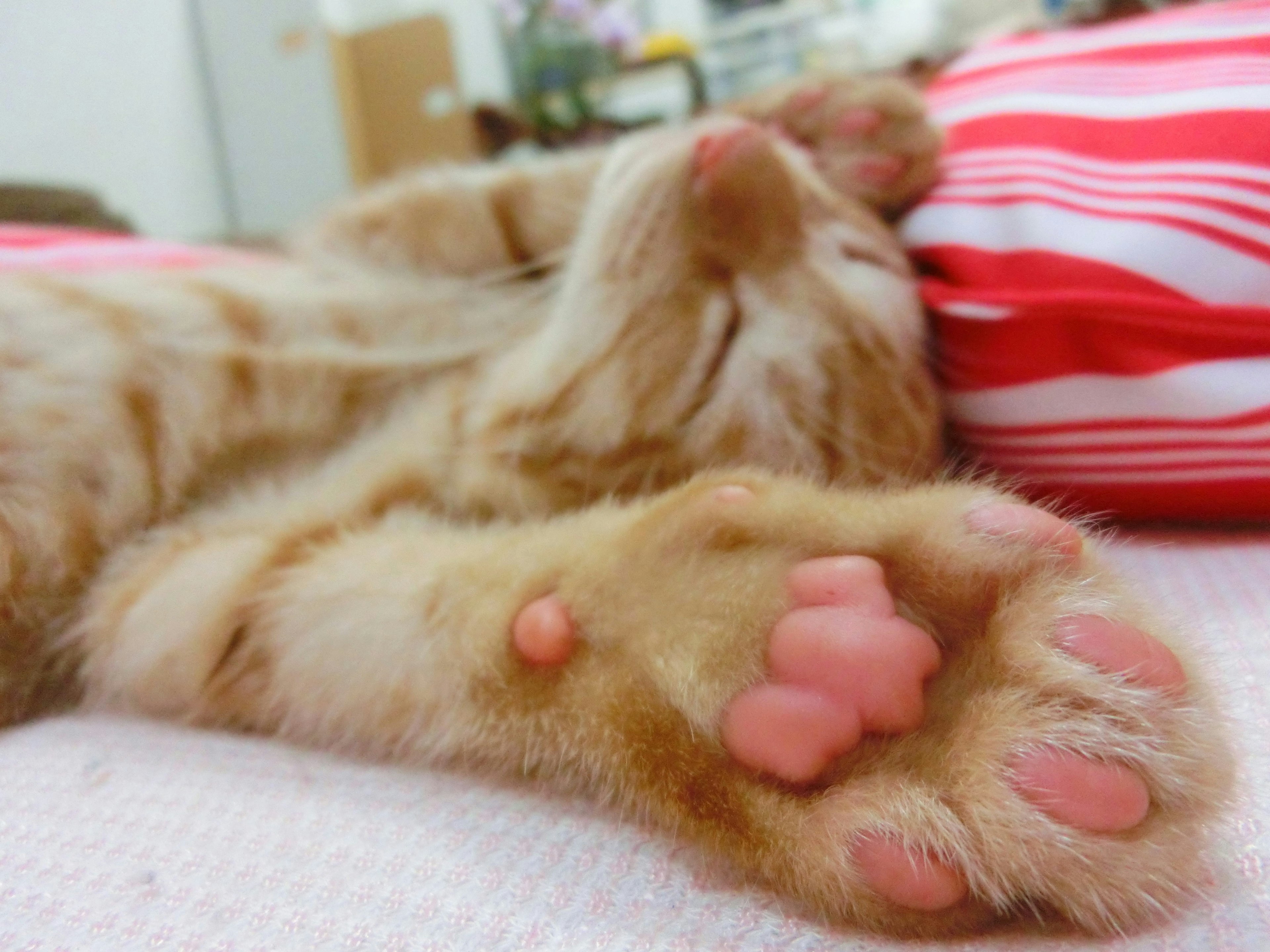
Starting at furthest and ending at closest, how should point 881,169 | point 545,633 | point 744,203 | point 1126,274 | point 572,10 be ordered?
point 572,10, point 881,169, point 744,203, point 1126,274, point 545,633

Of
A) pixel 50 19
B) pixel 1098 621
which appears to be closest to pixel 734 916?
pixel 1098 621

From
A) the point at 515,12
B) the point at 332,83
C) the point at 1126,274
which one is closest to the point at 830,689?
the point at 1126,274

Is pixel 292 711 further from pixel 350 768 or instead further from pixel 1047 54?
pixel 1047 54

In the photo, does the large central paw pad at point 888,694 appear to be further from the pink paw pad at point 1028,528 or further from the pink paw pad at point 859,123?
the pink paw pad at point 859,123

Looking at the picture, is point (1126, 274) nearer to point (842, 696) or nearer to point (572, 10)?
point (842, 696)

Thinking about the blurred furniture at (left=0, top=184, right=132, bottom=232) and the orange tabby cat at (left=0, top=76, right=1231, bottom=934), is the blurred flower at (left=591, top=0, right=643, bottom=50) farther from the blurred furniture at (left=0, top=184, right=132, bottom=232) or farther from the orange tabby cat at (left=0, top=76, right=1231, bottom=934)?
the orange tabby cat at (left=0, top=76, right=1231, bottom=934)

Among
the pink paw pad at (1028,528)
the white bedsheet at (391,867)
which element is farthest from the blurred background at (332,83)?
the pink paw pad at (1028,528)
